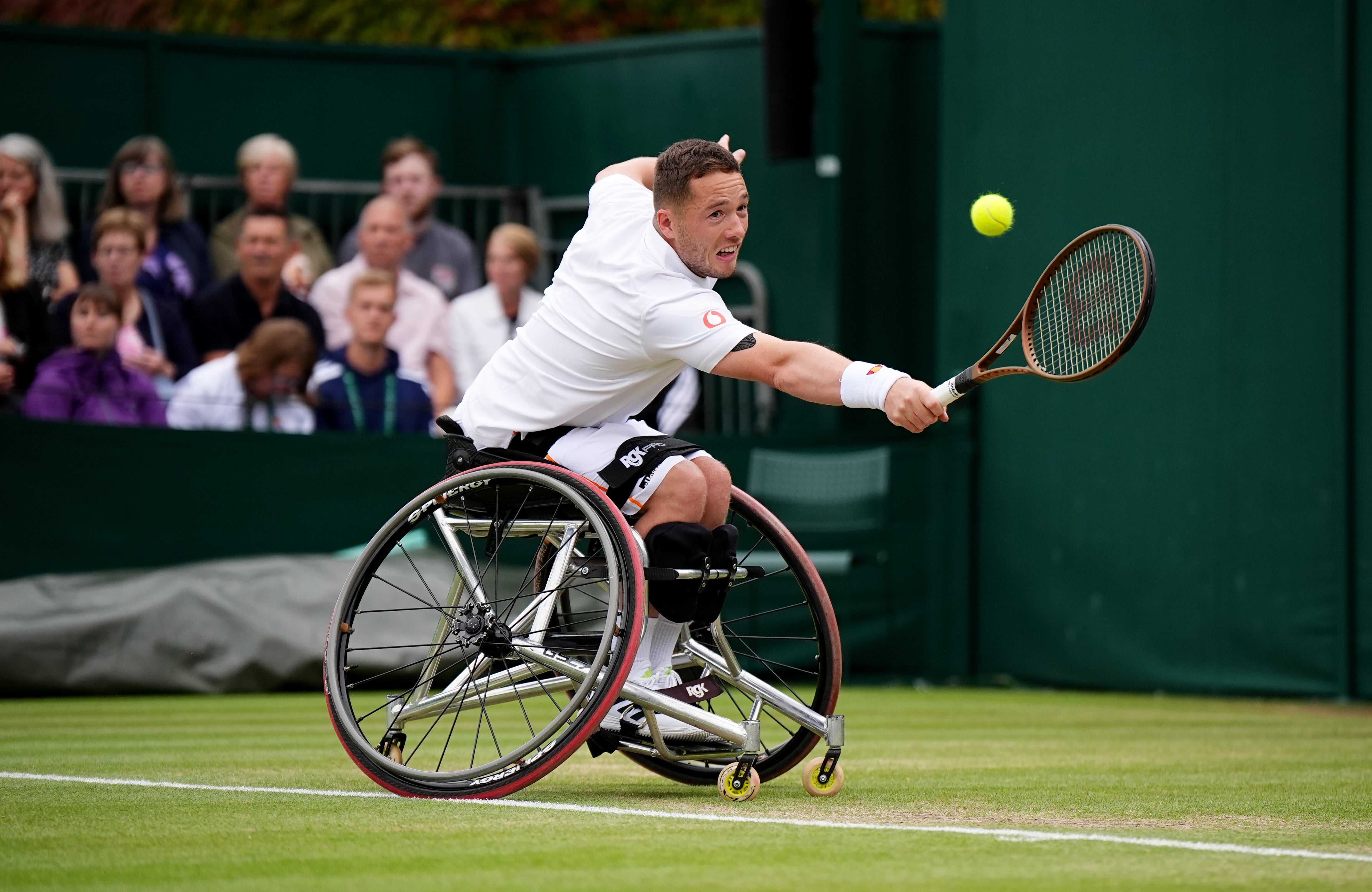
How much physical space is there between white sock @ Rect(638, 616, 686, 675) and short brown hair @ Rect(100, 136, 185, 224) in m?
6.54

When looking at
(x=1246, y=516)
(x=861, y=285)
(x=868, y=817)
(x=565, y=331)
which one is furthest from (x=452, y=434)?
(x=861, y=285)

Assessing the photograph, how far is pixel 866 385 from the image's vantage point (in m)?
4.35

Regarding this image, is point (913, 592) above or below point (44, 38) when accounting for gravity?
below

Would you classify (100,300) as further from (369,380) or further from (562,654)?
(562,654)

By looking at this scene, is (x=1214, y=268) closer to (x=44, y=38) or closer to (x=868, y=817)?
(x=868, y=817)

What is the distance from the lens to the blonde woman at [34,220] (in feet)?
32.9

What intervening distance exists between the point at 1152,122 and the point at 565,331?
623cm

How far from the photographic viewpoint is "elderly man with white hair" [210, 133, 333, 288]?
1080 centimetres

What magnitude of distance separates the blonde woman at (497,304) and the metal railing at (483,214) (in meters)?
0.42

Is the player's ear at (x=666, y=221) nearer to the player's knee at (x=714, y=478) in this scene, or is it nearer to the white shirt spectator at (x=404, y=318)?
the player's knee at (x=714, y=478)

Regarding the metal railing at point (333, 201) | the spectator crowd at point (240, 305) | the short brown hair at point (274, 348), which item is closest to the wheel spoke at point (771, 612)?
the short brown hair at point (274, 348)

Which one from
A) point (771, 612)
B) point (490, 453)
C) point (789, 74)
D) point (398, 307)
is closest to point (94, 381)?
point (398, 307)

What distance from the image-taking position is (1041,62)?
35.4 feet

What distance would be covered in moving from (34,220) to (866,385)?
706cm
